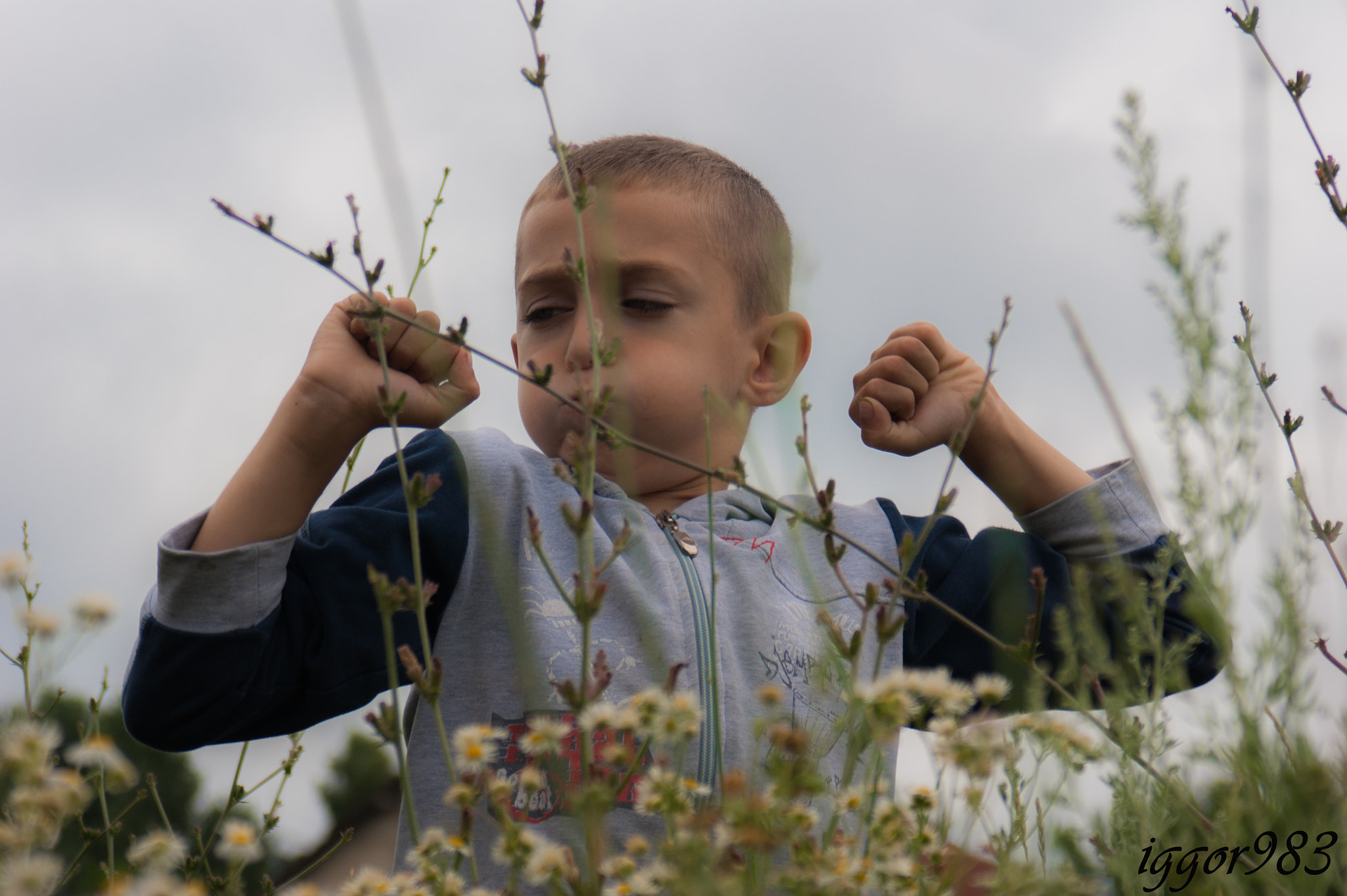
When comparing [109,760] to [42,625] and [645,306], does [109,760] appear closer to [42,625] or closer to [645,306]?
[42,625]

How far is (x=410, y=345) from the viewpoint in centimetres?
154

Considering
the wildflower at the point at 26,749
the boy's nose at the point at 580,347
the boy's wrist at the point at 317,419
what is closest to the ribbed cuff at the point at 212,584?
the boy's wrist at the point at 317,419

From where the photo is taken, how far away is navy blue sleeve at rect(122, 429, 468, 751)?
1.50 m

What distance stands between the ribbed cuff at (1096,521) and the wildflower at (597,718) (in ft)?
4.80

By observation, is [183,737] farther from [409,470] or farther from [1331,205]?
[1331,205]

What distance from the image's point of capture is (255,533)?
1517 millimetres

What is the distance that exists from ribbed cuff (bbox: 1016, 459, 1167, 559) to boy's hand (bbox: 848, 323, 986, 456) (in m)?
0.29

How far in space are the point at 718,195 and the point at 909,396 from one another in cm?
73

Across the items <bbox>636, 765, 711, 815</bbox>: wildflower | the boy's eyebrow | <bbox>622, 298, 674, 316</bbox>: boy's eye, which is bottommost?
<bbox>636, 765, 711, 815</bbox>: wildflower

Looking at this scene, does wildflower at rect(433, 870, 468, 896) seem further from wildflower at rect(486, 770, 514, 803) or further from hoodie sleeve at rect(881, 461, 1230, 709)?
hoodie sleeve at rect(881, 461, 1230, 709)

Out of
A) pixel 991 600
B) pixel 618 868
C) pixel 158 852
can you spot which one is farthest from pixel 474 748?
pixel 991 600

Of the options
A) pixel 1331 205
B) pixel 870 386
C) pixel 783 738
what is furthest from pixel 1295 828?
pixel 870 386

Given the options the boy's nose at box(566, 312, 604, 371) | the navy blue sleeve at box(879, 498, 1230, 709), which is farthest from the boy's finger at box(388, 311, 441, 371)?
the navy blue sleeve at box(879, 498, 1230, 709)

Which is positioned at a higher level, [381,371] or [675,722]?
[381,371]
